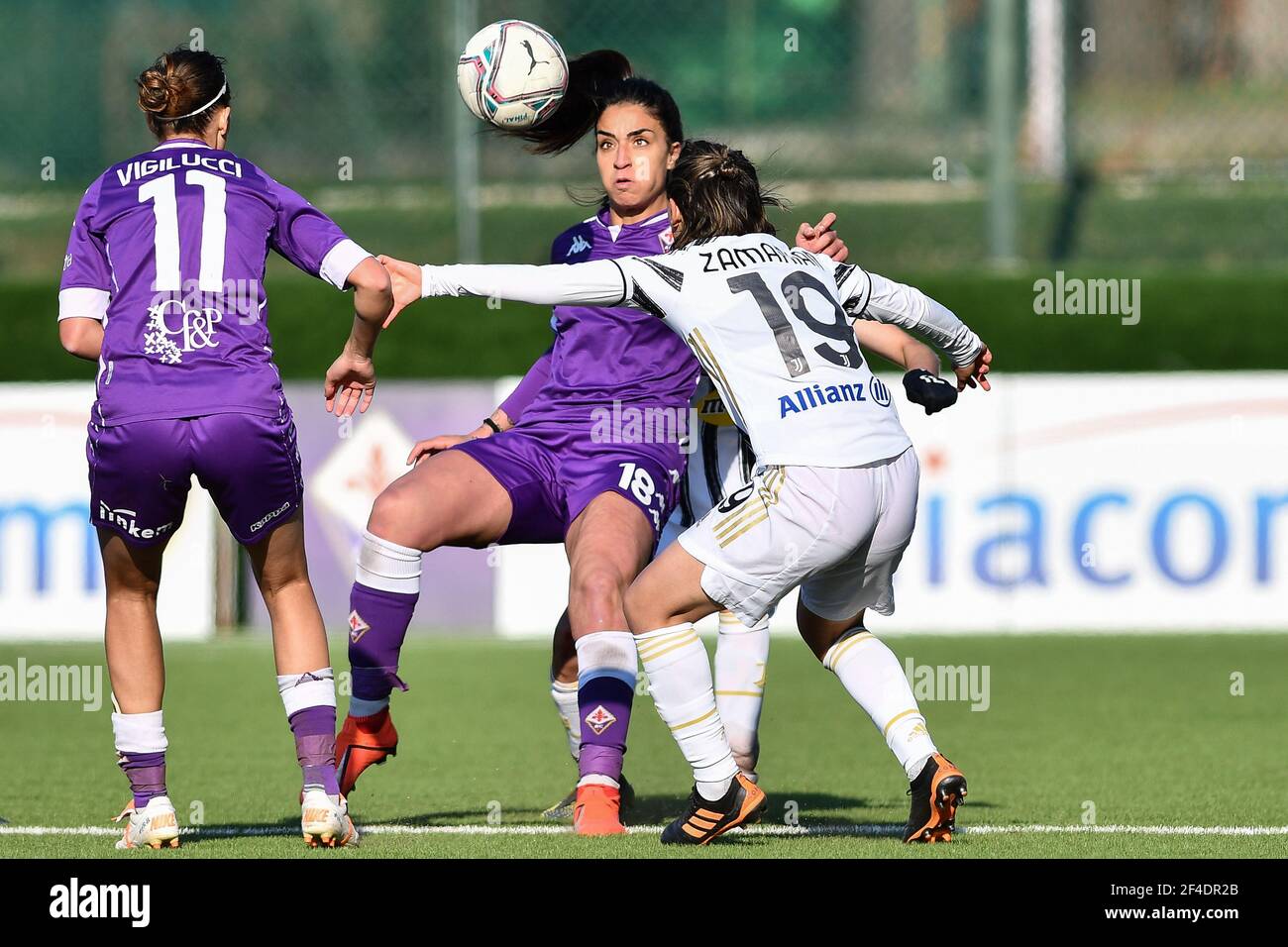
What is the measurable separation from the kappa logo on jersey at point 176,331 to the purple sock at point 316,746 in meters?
0.99

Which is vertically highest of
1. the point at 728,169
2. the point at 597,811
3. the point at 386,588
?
the point at 728,169

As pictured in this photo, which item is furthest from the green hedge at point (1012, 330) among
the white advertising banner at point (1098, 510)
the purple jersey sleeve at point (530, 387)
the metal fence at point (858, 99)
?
the purple jersey sleeve at point (530, 387)

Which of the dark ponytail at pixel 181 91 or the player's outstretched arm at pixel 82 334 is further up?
the dark ponytail at pixel 181 91

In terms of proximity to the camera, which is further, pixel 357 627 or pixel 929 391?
pixel 357 627

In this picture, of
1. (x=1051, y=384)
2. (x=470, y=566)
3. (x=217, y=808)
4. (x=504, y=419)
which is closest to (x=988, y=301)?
(x=1051, y=384)

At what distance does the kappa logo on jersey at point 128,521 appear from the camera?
16.4ft

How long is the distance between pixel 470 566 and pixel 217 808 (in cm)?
598

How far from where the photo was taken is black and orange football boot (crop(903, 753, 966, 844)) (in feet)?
16.4

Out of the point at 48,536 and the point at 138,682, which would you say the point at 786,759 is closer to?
the point at 138,682

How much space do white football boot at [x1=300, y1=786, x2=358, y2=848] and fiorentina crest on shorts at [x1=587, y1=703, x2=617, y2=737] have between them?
80cm

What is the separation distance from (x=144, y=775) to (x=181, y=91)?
1.78 meters

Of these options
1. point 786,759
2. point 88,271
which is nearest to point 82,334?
point 88,271

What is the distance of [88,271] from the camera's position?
510 cm

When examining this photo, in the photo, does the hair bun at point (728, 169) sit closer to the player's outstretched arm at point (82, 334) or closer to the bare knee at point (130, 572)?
the player's outstretched arm at point (82, 334)
